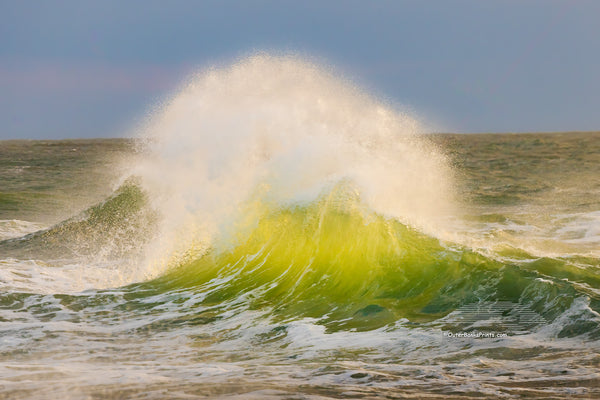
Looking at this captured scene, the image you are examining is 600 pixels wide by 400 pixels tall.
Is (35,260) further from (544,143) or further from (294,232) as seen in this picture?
(544,143)

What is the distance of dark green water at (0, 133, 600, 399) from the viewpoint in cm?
578

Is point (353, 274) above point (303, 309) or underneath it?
above

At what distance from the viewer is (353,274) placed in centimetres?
981

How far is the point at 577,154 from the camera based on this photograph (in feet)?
122

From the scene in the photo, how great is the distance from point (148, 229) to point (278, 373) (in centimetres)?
870

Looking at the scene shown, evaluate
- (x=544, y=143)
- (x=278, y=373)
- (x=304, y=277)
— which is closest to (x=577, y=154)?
(x=544, y=143)

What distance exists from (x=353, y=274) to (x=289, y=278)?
1007 mm

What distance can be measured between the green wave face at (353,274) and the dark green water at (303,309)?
0.03 meters

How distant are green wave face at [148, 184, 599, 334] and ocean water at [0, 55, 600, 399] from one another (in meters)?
0.04

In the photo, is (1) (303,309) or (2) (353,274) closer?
(1) (303,309)

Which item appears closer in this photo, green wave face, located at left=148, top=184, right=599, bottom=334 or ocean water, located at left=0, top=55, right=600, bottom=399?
ocean water, located at left=0, top=55, right=600, bottom=399

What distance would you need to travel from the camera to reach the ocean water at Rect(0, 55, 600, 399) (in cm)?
595

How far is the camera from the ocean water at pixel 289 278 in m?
5.95

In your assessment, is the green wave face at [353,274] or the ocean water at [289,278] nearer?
the ocean water at [289,278]
